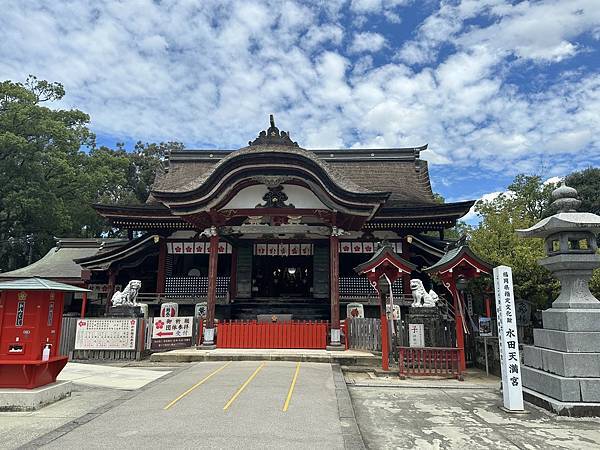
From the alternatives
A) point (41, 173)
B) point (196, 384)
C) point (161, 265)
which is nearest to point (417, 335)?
point (196, 384)

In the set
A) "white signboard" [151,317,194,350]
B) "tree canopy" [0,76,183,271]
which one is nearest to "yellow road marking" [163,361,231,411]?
"white signboard" [151,317,194,350]

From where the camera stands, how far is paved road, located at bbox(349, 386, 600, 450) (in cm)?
491

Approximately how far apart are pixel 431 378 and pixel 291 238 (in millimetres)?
9052

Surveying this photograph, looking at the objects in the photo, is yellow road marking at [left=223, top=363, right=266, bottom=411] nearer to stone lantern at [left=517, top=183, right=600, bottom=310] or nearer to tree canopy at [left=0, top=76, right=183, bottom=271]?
stone lantern at [left=517, top=183, right=600, bottom=310]

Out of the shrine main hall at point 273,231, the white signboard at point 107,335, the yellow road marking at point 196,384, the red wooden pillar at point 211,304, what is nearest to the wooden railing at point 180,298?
the shrine main hall at point 273,231

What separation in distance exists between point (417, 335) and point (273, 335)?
444 cm

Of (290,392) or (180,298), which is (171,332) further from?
(290,392)

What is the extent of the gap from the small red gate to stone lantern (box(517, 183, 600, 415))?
6.15 metres

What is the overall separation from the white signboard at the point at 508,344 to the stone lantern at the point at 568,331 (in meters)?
0.54

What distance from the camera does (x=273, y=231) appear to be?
1404cm

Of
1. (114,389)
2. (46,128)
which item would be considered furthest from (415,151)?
(46,128)

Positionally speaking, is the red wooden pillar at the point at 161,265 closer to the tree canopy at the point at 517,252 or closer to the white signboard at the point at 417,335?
the white signboard at the point at 417,335

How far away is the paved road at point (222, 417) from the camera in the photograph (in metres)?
4.77

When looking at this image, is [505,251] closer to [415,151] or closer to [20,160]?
[415,151]
